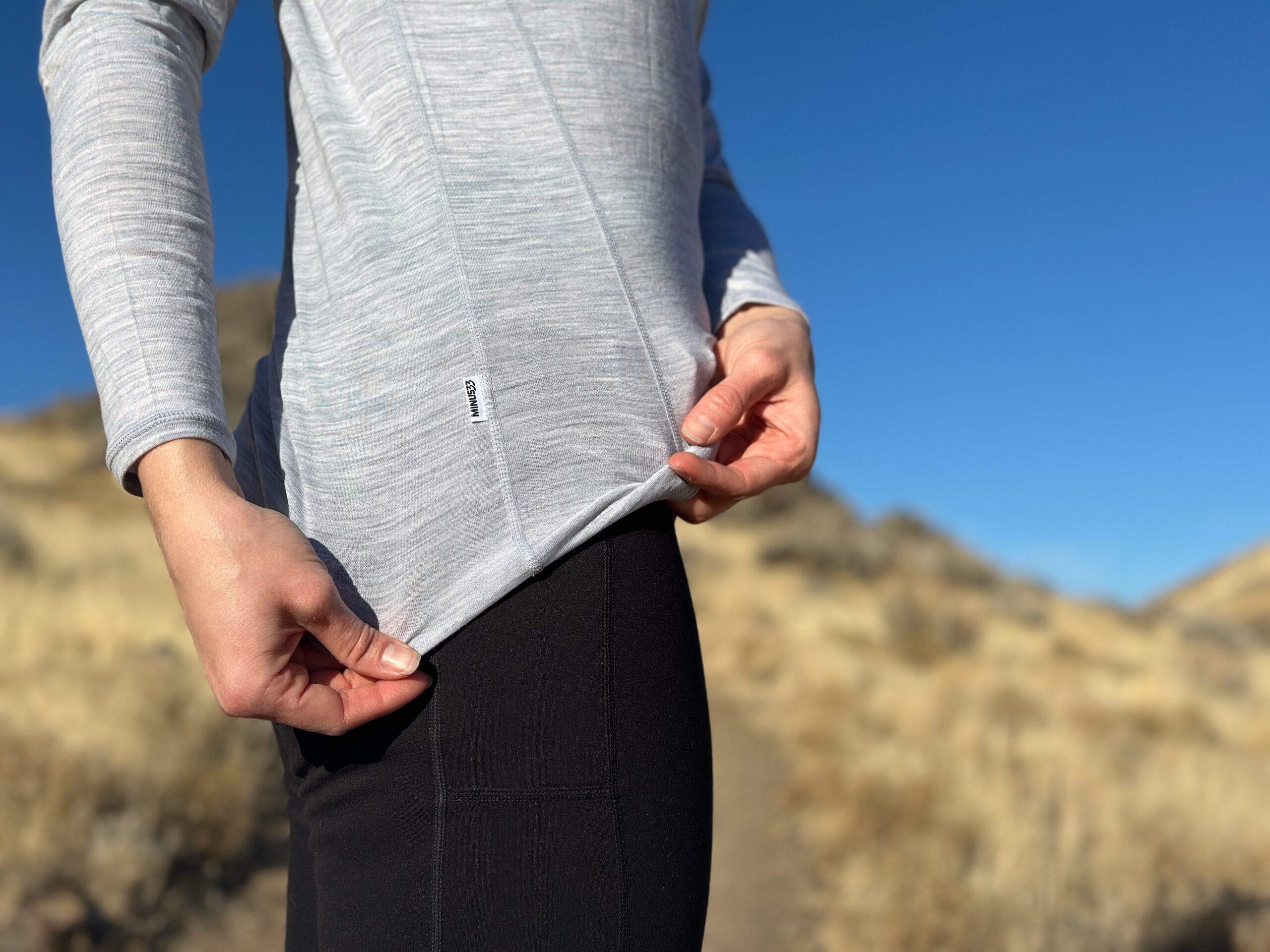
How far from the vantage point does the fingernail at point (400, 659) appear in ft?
2.32

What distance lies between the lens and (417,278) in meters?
0.78

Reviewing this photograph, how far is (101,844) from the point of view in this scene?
3340 mm

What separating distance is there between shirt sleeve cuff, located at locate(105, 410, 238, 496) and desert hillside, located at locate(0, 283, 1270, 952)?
2.92 m

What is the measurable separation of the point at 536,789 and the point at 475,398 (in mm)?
301

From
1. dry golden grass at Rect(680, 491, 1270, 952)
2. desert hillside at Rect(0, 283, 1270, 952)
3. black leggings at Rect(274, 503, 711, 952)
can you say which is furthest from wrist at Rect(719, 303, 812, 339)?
dry golden grass at Rect(680, 491, 1270, 952)

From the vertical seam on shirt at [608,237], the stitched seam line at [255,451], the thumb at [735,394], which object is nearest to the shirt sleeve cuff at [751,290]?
the thumb at [735,394]

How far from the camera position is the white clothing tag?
2.44 feet

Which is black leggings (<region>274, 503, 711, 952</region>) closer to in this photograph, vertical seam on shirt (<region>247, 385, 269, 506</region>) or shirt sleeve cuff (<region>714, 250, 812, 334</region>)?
vertical seam on shirt (<region>247, 385, 269, 506</region>)

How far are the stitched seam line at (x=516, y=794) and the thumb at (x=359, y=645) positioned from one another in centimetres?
10

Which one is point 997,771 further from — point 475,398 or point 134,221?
point 134,221

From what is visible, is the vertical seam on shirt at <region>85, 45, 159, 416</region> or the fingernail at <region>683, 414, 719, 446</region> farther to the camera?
the fingernail at <region>683, 414, 719, 446</region>

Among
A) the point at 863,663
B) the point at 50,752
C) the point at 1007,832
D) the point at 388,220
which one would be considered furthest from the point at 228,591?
the point at 863,663

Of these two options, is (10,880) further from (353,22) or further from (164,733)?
(353,22)

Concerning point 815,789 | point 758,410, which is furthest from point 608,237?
point 815,789
